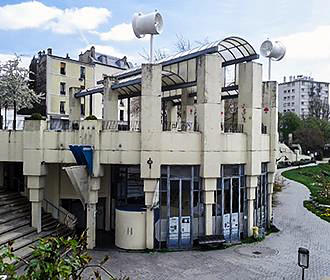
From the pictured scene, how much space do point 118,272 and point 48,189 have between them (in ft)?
26.8

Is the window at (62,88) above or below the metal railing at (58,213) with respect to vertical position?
above

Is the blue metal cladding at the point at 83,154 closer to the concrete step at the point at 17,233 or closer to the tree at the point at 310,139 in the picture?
the concrete step at the point at 17,233

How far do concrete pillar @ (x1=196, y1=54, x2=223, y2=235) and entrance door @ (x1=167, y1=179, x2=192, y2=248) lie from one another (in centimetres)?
82

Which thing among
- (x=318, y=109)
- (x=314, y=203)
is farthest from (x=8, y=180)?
(x=318, y=109)

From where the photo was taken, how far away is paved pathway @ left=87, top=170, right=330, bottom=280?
48.4 ft

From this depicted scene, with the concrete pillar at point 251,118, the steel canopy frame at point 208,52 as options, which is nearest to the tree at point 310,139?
the steel canopy frame at point 208,52

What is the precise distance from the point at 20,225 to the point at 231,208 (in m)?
9.91

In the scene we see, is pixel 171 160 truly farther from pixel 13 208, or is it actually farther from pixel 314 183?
pixel 314 183

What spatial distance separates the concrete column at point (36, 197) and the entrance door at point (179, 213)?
6059 mm

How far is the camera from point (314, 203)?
1223 inches

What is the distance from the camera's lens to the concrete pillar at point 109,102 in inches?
941

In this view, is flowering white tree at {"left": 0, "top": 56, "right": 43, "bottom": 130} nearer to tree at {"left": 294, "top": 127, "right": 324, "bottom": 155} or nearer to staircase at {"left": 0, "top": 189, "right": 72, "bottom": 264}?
staircase at {"left": 0, "top": 189, "right": 72, "bottom": 264}

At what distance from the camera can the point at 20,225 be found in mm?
18406

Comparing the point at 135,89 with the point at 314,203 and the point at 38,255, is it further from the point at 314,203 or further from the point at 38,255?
the point at 38,255
